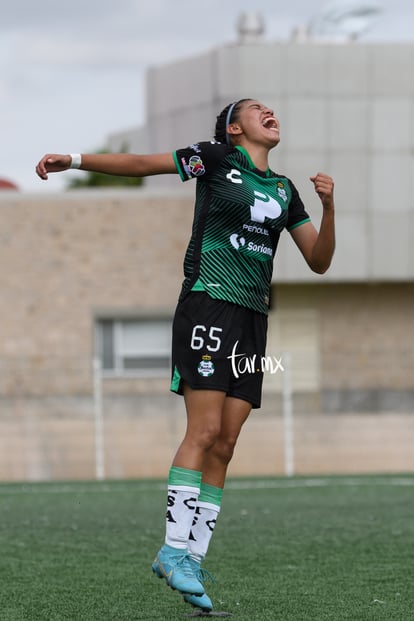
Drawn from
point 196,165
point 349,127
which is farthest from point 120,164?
point 349,127

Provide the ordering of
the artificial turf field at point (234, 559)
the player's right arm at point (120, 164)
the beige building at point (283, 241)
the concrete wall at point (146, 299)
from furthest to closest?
1. the beige building at point (283, 241)
2. the concrete wall at point (146, 299)
3. the artificial turf field at point (234, 559)
4. the player's right arm at point (120, 164)

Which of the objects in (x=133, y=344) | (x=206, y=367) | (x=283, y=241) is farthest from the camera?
(x=133, y=344)

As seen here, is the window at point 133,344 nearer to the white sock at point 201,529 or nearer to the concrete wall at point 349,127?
the concrete wall at point 349,127

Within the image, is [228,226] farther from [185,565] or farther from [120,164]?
[185,565]

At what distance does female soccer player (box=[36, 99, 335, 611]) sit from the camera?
19.4 feet

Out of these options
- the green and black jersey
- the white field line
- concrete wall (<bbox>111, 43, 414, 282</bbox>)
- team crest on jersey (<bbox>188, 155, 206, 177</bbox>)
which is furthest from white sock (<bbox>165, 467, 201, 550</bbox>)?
concrete wall (<bbox>111, 43, 414, 282</bbox>)

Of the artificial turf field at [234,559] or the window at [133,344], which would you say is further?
the window at [133,344]

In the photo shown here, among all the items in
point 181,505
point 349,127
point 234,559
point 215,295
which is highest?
point 349,127

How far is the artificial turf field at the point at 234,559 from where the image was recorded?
6.12 metres

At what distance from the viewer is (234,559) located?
313 inches

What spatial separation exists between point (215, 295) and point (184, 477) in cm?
75

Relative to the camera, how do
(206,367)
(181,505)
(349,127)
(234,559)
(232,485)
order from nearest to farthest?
(181,505), (206,367), (234,559), (232,485), (349,127)

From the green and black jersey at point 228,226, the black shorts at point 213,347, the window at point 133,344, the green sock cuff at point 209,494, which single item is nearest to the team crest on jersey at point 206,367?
the black shorts at point 213,347

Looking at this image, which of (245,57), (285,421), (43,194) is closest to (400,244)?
(245,57)
